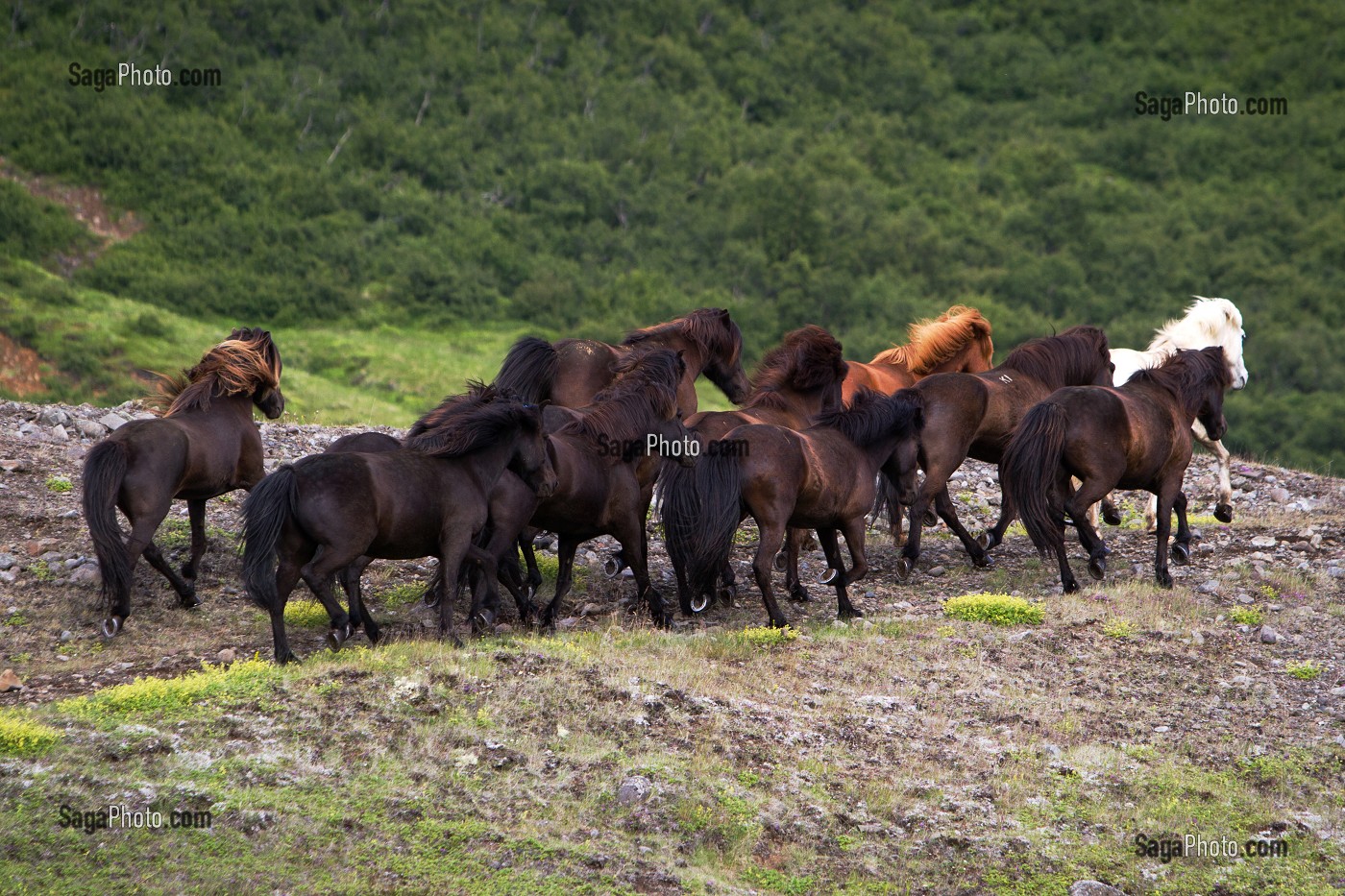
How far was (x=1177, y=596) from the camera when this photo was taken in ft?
39.9

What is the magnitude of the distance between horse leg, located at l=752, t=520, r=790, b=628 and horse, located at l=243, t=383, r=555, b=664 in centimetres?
176

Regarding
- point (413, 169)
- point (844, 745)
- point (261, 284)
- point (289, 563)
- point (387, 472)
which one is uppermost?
point (413, 169)

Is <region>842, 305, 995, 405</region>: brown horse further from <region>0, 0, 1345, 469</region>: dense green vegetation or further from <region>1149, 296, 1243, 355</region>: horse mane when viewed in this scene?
<region>0, 0, 1345, 469</region>: dense green vegetation

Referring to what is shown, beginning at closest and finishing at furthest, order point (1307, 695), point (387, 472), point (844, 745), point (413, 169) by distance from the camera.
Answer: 1. point (844, 745)
2. point (387, 472)
3. point (1307, 695)
4. point (413, 169)

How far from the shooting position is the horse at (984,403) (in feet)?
42.8

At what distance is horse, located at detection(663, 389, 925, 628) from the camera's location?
10.9m

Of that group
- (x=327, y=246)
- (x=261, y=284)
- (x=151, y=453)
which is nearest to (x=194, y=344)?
(x=261, y=284)

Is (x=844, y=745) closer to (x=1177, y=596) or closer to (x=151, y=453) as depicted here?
(x=1177, y=596)

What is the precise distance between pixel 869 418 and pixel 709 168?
1811 inches

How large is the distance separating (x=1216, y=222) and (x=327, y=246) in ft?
133

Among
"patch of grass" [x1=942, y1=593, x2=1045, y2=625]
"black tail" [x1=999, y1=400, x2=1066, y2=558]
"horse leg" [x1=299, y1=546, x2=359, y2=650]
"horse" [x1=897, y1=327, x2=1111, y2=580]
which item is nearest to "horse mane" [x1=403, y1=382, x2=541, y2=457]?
"horse leg" [x1=299, y1=546, x2=359, y2=650]

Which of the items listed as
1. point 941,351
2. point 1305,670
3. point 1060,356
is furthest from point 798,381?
point 1305,670

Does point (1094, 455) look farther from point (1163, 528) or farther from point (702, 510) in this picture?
point (702, 510)

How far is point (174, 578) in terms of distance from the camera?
11062mm
